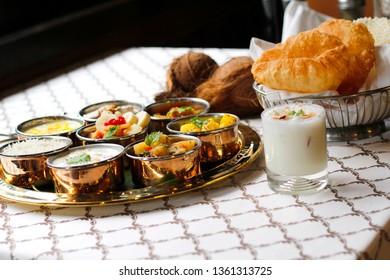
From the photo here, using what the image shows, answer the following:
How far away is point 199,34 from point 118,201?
3.90m

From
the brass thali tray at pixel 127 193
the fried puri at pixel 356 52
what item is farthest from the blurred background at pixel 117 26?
the brass thali tray at pixel 127 193

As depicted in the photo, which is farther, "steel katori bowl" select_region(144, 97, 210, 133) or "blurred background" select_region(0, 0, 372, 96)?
"blurred background" select_region(0, 0, 372, 96)

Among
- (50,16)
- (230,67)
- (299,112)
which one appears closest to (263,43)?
(230,67)

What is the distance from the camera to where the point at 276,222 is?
1366 mm

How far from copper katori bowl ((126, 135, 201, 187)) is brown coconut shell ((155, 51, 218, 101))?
0.59 meters

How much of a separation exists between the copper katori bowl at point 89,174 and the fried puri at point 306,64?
0.40m

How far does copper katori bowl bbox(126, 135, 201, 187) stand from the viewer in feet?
5.02

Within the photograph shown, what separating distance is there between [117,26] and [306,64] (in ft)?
10.9

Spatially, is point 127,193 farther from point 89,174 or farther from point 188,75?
point 188,75

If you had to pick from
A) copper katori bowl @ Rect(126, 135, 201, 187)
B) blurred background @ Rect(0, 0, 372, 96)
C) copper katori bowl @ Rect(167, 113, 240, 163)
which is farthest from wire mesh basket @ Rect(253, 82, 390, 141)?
blurred background @ Rect(0, 0, 372, 96)

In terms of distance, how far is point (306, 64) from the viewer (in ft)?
5.33

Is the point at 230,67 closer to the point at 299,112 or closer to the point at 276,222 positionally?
the point at 299,112

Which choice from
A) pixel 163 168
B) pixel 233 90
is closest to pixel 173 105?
pixel 233 90

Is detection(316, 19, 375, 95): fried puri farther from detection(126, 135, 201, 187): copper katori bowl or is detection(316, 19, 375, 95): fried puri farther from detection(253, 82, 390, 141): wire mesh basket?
detection(126, 135, 201, 187): copper katori bowl
